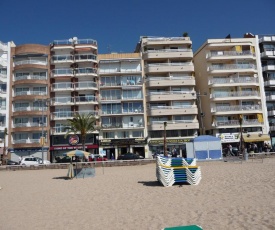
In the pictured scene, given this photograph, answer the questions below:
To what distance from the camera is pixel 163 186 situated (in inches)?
605

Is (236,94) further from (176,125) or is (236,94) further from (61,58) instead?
(61,58)

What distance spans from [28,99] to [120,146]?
18283 mm

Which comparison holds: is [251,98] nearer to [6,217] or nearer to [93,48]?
[93,48]

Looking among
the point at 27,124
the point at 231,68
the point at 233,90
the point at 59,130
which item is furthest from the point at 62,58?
the point at 233,90

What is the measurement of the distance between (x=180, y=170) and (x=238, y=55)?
1787 inches

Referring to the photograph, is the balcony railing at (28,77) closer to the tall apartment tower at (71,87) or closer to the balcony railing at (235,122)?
the tall apartment tower at (71,87)

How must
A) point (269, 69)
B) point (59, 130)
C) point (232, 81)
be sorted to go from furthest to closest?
point (269, 69) < point (232, 81) < point (59, 130)

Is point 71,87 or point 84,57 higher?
point 84,57

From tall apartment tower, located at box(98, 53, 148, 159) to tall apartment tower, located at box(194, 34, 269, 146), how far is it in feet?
41.1

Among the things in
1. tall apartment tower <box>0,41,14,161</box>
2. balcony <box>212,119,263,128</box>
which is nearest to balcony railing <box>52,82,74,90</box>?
tall apartment tower <box>0,41,14,161</box>

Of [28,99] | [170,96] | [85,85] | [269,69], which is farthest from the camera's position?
[269,69]

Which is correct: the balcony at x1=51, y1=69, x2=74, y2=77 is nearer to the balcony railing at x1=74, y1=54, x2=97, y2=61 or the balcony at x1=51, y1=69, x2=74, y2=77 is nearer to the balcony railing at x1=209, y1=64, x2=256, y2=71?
the balcony railing at x1=74, y1=54, x2=97, y2=61

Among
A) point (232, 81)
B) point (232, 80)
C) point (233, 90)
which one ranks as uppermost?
point (232, 80)

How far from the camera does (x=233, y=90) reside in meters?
56.2
